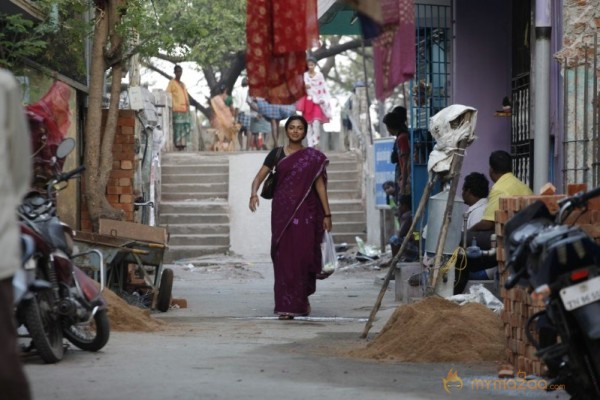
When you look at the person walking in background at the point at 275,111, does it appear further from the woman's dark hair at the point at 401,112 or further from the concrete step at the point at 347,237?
the woman's dark hair at the point at 401,112

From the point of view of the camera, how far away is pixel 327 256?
1312 cm

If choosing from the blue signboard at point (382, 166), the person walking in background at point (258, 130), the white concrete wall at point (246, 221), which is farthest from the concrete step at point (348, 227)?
the person walking in background at point (258, 130)

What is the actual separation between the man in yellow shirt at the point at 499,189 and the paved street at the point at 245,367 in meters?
1.31

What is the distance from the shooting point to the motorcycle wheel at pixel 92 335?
28.8 feet

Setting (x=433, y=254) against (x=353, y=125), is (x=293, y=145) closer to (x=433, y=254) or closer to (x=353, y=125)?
(x=433, y=254)

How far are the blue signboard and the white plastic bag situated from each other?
7.73 meters

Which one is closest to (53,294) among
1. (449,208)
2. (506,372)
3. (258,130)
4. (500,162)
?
(506,372)

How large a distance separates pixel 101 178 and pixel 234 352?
5.32 meters

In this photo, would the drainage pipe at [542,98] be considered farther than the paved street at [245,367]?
Yes

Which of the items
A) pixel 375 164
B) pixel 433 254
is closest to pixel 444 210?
pixel 433 254

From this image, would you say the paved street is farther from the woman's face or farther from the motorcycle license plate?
the woman's face

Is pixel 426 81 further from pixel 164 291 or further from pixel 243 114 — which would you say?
pixel 243 114

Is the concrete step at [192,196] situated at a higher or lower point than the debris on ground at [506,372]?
higher

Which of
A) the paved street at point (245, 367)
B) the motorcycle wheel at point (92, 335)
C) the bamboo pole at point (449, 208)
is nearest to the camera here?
the paved street at point (245, 367)
